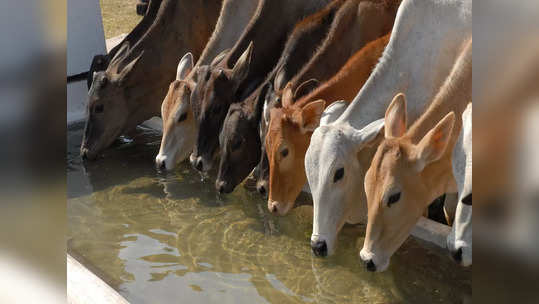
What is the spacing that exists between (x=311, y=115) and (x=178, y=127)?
149 centimetres

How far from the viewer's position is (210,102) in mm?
5414

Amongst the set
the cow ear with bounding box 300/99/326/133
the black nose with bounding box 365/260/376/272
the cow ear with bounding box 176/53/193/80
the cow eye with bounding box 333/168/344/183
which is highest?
the cow ear with bounding box 300/99/326/133

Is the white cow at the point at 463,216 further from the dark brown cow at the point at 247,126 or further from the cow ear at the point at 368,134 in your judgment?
the dark brown cow at the point at 247,126

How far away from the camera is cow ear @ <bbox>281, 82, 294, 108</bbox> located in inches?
184

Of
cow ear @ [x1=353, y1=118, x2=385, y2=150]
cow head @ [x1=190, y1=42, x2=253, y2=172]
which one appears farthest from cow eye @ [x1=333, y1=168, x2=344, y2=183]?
cow head @ [x1=190, y1=42, x2=253, y2=172]

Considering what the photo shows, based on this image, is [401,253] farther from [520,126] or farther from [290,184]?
[520,126]

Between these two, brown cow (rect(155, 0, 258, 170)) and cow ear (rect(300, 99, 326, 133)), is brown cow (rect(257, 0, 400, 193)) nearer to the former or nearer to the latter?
cow ear (rect(300, 99, 326, 133))

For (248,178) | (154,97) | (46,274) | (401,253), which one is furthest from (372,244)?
(154,97)

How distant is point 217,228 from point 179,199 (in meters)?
0.67

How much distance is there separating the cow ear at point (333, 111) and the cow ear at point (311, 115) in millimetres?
63

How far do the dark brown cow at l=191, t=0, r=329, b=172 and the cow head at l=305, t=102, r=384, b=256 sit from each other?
4.55 feet

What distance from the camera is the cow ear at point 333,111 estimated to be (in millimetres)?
4379

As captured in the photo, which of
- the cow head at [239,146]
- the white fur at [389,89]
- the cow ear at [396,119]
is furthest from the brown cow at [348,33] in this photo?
the cow ear at [396,119]

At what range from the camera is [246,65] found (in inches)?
215
